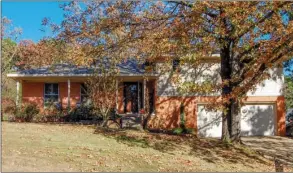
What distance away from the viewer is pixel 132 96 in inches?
930

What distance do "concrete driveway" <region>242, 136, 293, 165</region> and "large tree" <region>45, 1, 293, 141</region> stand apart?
1951 mm

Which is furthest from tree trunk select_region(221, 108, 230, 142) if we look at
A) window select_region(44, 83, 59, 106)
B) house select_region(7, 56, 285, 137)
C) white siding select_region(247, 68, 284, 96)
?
window select_region(44, 83, 59, 106)

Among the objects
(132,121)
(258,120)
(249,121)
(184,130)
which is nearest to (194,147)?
(184,130)

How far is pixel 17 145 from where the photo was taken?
39.1 ft

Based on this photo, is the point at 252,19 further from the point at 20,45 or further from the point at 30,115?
the point at 20,45

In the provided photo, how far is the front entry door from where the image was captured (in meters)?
23.5

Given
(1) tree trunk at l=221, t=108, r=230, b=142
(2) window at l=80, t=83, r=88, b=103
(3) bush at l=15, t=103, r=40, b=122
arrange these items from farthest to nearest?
(2) window at l=80, t=83, r=88, b=103 < (3) bush at l=15, t=103, r=40, b=122 < (1) tree trunk at l=221, t=108, r=230, b=142

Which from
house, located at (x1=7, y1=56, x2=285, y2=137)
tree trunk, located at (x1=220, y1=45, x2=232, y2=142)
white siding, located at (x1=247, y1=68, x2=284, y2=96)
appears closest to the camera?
tree trunk, located at (x1=220, y1=45, x2=232, y2=142)

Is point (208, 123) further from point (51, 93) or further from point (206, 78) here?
point (51, 93)

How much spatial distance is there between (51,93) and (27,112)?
284 centimetres

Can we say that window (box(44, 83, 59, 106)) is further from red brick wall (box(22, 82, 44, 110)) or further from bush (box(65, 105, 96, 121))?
bush (box(65, 105, 96, 121))

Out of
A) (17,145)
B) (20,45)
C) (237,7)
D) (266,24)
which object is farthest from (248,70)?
(20,45)

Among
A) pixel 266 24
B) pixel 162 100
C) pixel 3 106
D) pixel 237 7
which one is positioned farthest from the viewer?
pixel 162 100

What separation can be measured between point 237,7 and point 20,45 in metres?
25.3
